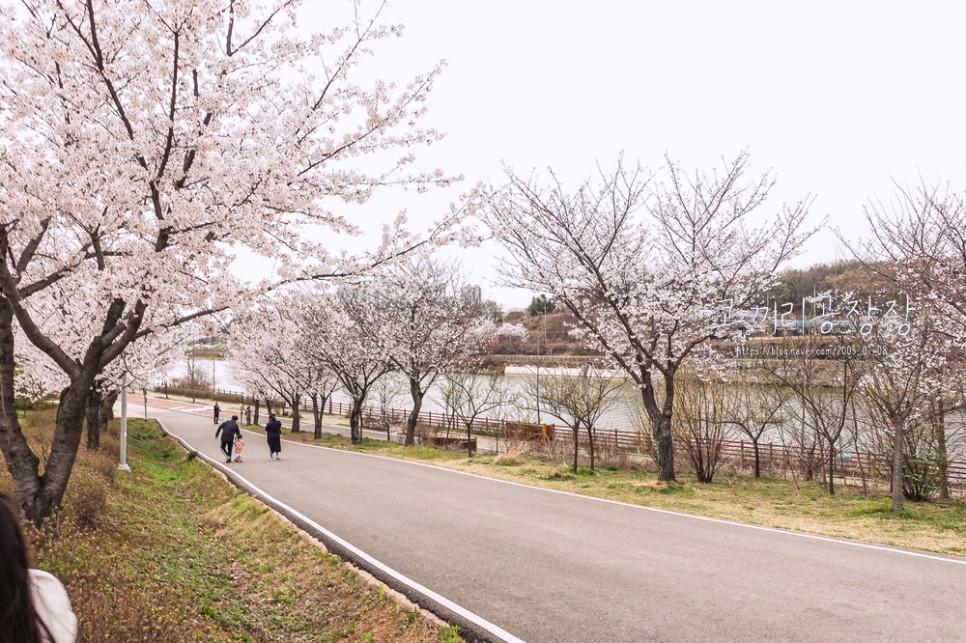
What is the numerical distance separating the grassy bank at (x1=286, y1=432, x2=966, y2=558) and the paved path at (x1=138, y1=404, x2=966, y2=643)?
927mm

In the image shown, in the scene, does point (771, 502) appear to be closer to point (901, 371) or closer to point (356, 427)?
point (901, 371)

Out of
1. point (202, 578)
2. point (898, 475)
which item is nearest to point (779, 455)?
point (898, 475)

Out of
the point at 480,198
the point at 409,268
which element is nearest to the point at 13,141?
the point at 480,198

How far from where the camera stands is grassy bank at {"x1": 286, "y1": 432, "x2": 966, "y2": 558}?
30.9 feet

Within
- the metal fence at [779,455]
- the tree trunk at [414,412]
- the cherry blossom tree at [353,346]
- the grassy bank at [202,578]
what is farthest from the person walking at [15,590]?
the cherry blossom tree at [353,346]

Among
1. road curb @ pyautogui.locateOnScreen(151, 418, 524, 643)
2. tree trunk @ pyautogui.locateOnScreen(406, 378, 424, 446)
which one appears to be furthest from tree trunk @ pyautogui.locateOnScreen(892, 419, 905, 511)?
tree trunk @ pyautogui.locateOnScreen(406, 378, 424, 446)

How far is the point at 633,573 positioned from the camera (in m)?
7.25

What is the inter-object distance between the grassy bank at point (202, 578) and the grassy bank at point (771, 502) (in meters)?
6.64

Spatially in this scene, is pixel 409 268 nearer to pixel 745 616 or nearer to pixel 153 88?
pixel 153 88

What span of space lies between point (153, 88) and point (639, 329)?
12139mm

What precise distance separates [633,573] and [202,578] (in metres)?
5.63

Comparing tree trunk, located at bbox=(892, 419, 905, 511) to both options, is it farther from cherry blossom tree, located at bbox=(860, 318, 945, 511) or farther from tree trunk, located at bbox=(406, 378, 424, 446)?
tree trunk, located at bbox=(406, 378, 424, 446)

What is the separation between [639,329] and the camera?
1556 cm

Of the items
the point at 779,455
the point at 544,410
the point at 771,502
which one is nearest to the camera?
the point at 771,502
